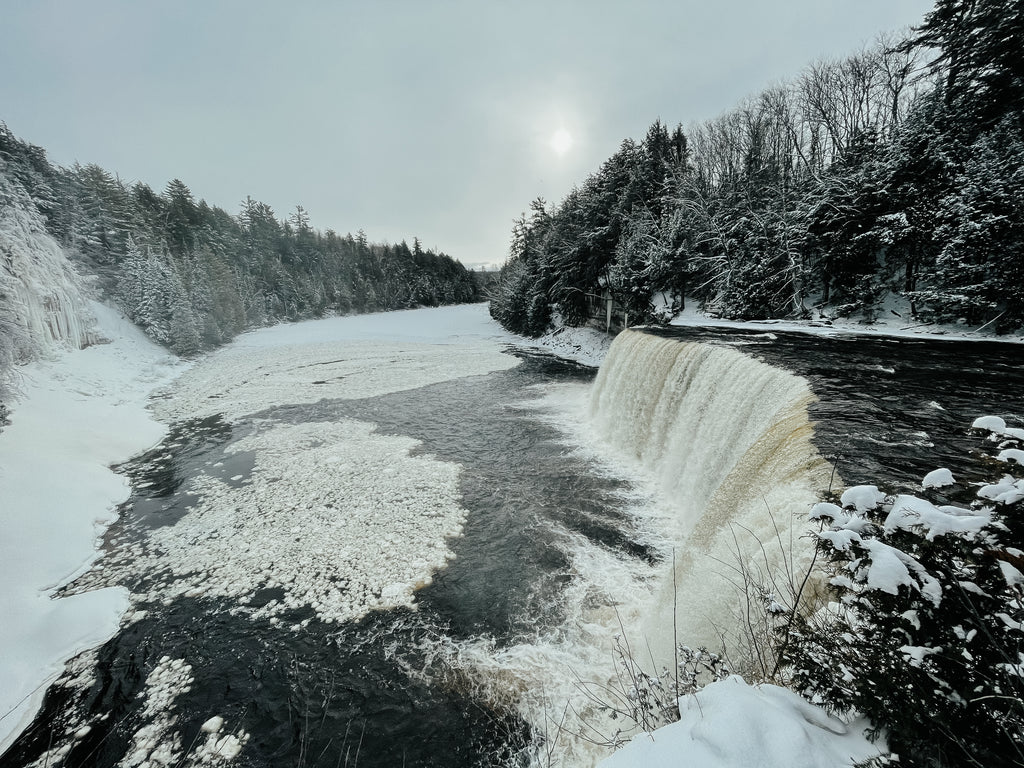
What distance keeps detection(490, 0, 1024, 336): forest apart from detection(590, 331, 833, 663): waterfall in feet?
25.8

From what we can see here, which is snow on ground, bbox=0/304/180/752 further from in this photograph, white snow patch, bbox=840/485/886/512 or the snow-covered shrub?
white snow patch, bbox=840/485/886/512

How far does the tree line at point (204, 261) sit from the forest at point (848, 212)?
28.8 m

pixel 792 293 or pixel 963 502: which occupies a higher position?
pixel 792 293

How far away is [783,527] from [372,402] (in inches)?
585

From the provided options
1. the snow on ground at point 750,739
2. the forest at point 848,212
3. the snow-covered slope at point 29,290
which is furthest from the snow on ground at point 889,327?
the snow-covered slope at point 29,290

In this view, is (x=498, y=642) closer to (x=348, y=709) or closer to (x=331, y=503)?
(x=348, y=709)

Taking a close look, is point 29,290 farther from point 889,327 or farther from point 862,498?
point 889,327

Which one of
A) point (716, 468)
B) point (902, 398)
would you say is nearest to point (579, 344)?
point (716, 468)

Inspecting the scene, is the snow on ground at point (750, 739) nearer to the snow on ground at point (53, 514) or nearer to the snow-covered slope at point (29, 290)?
the snow on ground at point (53, 514)

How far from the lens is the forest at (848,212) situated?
1052 cm

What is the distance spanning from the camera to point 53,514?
285 inches

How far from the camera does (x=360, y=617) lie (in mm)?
5309

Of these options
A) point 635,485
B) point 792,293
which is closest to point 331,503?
point 635,485

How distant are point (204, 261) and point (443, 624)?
4890 cm
